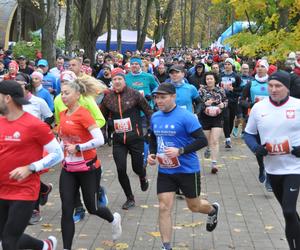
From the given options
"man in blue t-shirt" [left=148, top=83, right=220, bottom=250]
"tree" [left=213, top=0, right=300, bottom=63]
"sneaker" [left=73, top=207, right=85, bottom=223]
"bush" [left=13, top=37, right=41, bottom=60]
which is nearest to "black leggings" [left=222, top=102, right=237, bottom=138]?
"tree" [left=213, top=0, right=300, bottom=63]

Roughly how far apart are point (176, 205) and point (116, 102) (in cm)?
171

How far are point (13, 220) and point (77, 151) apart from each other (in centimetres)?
137

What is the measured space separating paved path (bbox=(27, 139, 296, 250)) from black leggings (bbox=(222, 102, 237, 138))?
314cm

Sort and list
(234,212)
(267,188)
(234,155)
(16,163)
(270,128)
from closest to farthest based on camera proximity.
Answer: (16,163), (270,128), (234,212), (267,188), (234,155)

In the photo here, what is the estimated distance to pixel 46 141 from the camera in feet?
17.1

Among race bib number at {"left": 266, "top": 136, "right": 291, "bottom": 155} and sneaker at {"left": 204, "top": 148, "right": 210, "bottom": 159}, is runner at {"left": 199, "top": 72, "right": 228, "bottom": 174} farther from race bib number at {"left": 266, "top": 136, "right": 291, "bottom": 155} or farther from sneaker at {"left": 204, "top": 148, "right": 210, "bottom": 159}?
race bib number at {"left": 266, "top": 136, "right": 291, "bottom": 155}

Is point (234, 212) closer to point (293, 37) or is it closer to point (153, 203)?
point (153, 203)

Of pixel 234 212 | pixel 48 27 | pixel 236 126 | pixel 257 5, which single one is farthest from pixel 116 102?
pixel 48 27

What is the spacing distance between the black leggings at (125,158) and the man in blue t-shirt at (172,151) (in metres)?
2.02

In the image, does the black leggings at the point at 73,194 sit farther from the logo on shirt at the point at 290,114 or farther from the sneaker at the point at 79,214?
the logo on shirt at the point at 290,114

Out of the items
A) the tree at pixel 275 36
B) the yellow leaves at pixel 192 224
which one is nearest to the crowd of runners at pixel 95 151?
the yellow leaves at pixel 192 224

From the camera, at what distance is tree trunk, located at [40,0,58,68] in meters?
18.7

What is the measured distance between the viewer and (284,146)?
5.81 metres

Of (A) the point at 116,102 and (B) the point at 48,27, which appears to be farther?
(B) the point at 48,27
